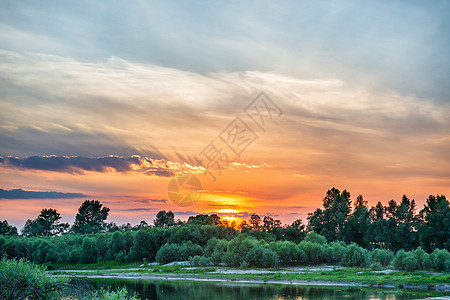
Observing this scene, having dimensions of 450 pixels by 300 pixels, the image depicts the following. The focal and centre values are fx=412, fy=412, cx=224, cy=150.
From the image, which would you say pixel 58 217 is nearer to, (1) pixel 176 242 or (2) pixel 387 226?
(1) pixel 176 242

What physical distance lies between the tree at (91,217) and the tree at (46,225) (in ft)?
30.4

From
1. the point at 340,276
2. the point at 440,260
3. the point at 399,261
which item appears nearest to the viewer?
the point at 440,260

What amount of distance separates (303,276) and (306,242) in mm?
28722

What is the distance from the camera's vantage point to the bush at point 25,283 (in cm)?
2452

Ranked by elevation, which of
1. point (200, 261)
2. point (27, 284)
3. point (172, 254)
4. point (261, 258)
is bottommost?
point (200, 261)

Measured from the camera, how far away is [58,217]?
19850 cm

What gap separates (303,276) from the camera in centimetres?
7806

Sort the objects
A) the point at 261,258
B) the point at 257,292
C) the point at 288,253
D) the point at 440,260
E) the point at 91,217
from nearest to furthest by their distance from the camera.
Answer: the point at 257,292 < the point at 440,260 < the point at 261,258 < the point at 288,253 < the point at 91,217

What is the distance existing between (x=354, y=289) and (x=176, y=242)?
66.9 metres

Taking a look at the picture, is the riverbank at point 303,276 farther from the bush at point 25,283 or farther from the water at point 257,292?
the bush at point 25,283

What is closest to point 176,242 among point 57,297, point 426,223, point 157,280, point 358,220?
point 157,280

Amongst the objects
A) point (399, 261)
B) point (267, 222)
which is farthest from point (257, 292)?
point (267, 222)

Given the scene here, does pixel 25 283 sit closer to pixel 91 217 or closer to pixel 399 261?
pixel 399 261

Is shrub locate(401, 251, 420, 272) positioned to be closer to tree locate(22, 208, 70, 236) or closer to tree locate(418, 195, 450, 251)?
tree locate(418, 195, 450, 251)
